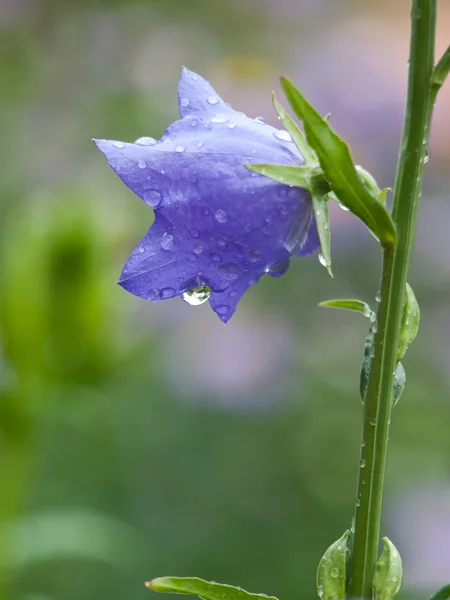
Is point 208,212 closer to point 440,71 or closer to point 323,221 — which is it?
point 323,221

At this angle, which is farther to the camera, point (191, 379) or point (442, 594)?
point (191, 379)

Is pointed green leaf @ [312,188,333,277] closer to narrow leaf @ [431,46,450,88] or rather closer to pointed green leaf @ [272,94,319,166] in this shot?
pointed green leaf @ [272,94,319,166]

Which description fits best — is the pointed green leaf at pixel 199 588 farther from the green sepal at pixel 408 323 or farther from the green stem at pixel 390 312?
the green sepal at pixel 408 323

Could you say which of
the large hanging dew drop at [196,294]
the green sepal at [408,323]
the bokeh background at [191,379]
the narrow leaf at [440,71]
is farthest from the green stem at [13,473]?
the narrow leaf at [440,71]

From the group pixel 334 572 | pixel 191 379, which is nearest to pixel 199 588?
pixel 334 572

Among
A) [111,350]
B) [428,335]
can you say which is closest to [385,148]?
[428,335]

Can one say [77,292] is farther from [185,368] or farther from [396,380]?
[396,380]
